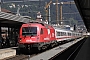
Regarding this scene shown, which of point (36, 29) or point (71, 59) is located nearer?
point (71, 59)

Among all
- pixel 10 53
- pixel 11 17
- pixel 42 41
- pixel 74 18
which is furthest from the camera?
pixel 74 18

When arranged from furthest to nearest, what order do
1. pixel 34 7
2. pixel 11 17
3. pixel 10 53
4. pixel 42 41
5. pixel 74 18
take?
pixel 74 18, pixel 34 7, pixel 11 17, pixel 42 41, pixel 10 53

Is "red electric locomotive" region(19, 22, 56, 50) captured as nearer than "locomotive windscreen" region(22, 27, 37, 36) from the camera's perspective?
Yes

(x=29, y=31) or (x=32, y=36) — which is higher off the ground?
(x=29, y=31)

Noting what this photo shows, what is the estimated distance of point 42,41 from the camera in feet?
73.9

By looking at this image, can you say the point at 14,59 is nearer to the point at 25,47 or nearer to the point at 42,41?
the point at 25,47

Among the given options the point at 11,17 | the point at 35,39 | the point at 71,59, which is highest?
the point at 11,17

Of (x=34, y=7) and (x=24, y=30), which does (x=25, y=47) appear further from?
(x=34, y=7)

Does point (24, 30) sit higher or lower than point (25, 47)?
higher

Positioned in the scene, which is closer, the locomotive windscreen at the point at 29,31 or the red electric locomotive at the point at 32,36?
the red electric locomotive at the point at 32,36

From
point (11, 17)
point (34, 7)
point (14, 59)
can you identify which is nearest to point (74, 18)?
point (34, 7)

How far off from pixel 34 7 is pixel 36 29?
101m

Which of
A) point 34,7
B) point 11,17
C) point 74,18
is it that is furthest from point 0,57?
point 74,18

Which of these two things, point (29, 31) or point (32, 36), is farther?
point (29, 31)
